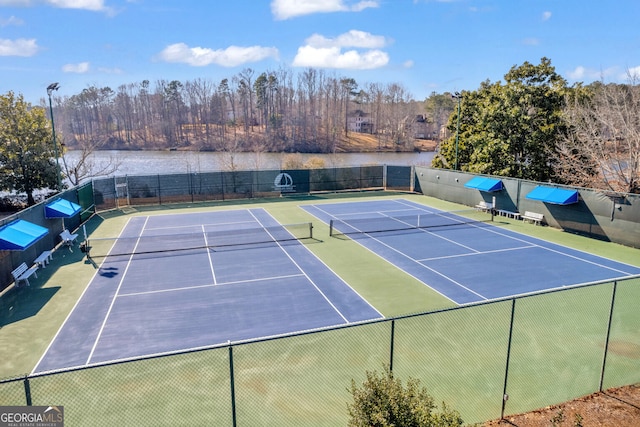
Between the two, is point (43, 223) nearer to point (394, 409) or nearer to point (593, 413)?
point (394, 409)

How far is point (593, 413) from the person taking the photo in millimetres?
7355

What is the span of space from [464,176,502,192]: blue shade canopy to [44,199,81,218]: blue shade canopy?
21910 mm

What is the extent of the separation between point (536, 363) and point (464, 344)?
4.90ft

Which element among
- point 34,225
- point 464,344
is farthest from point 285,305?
point 34,225

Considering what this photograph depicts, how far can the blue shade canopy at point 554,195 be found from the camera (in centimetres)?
2084

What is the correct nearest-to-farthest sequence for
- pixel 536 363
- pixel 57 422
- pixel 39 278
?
pixel 57 422 < pixel 536 363 < pixel 39 278

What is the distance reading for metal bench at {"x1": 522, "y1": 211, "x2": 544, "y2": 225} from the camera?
22.7 meters

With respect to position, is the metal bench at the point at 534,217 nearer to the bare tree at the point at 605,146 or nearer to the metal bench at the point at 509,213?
the metal bench at the point at 509,213

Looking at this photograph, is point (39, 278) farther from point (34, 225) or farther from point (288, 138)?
point (288, 138)

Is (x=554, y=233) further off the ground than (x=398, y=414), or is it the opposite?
(x=398, y=414)

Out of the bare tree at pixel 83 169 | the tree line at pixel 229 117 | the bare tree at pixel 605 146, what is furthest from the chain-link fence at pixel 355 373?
the tree line at pixel 229 117

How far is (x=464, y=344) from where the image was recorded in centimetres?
992

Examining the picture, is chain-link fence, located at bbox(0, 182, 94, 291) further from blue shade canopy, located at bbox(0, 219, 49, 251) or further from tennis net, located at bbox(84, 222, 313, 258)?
tennis net, located at bbox(84, 222, 313, 258)

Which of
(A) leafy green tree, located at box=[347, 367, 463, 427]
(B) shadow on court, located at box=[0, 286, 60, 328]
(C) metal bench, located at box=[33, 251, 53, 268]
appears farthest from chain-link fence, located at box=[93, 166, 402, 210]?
(A) leafy green tree, located at box=[347, 367, 463, 427]
